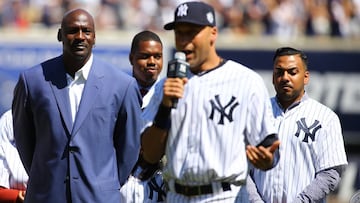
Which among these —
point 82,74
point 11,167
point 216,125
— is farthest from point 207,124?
point 11,167

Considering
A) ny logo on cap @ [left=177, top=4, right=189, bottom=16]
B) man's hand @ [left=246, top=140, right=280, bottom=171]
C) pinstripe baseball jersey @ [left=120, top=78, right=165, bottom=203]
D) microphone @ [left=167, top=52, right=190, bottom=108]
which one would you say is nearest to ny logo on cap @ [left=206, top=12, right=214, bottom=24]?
ny logo on cap @ [left=177, top=4, right=189, bottom=16]

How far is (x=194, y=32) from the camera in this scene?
18.9ft

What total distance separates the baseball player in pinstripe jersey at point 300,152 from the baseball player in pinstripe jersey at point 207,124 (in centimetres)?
138

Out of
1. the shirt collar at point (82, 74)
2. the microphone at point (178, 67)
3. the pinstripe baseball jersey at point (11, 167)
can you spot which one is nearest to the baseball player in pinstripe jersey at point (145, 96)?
the pinstripe baseball jersey at point (11, 167)

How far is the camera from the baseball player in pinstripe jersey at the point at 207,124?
574cm

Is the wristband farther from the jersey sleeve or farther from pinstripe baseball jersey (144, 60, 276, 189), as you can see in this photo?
the jersey sleeve

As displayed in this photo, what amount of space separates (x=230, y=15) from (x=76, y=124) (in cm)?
1234

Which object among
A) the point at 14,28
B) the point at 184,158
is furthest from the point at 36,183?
the point at 14,28

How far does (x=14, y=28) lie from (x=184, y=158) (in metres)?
12.6

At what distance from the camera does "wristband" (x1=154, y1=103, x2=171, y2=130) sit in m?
5.61

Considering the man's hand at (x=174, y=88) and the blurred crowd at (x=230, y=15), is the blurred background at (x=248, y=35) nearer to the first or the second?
the blurred crowd at (x=230, y=15)

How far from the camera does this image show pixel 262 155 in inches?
223

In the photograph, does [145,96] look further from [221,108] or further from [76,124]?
[221,108]

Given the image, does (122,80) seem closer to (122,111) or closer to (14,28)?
(122,111)
